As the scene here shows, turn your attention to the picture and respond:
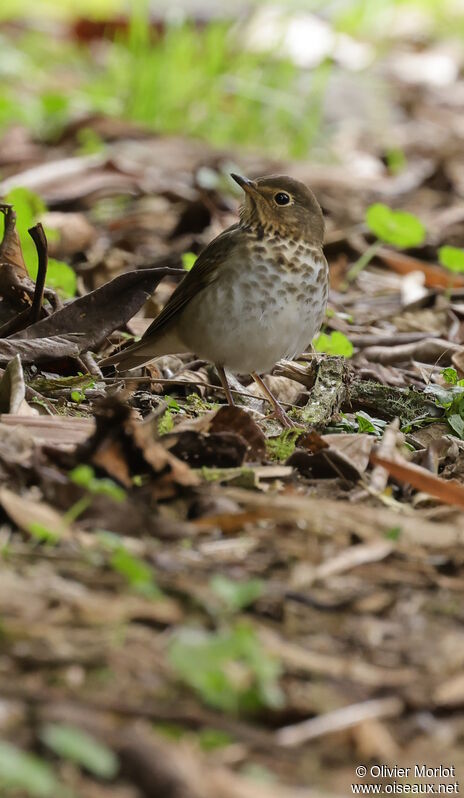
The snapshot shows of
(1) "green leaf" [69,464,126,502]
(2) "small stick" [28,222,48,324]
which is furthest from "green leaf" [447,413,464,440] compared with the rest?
(1) "green leaf" [69,464,126,502]

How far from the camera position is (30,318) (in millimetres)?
4438

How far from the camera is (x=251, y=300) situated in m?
4.74

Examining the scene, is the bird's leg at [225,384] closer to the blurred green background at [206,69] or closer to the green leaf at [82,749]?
the green leaf at [82,749]

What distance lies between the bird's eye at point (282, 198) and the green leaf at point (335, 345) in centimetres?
60

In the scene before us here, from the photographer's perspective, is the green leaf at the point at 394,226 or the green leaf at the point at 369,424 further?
the green leaf at the point at 394,226

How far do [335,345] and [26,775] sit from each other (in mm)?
3431

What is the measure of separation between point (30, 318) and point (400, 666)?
7.98ft

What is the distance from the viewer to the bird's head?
503 cm

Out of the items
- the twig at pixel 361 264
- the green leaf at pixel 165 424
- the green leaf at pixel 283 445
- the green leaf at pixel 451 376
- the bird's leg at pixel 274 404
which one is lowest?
the twig at pixel 361 264

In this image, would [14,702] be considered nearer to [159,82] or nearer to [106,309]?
[106,309]

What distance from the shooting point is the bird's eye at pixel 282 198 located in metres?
5.12

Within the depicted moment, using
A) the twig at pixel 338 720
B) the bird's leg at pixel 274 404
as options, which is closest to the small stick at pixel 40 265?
→ the bird's leg at pixel 274 404

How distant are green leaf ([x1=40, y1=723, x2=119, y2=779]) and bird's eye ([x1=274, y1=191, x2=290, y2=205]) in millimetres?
3402

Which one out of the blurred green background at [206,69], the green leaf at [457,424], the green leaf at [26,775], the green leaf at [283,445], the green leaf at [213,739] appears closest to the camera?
the green leaf at [26,775]
